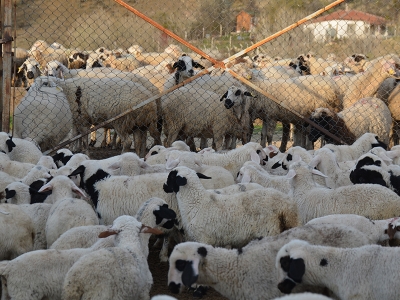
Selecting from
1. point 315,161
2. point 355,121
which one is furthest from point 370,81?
point 315,161

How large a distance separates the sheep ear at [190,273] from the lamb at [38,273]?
2.54 ft

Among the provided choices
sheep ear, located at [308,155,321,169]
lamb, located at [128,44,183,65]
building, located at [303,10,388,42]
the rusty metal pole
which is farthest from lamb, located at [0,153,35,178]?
lamb, located at [128,44,183,65]

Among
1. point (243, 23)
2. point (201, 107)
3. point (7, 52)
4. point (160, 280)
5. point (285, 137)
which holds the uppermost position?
point (243, 23)

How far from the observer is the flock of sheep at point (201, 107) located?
1052cm

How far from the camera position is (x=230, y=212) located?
593 cm

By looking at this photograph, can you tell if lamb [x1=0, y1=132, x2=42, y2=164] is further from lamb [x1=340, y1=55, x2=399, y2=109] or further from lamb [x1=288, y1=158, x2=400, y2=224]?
lamb [x1=340, y1=55, x2=399, y2=109]

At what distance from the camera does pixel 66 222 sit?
5.75 metres

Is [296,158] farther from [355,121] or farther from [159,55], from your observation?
[159,55]

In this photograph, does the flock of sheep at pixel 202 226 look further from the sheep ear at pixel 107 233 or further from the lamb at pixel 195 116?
the lamb at pixel 195 116

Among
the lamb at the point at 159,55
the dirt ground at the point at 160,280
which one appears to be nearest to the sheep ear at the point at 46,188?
the dirt ground at the point at 160,280

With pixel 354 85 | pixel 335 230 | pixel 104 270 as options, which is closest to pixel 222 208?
pixel 335 230

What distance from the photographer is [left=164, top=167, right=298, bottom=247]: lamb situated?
19.3ft

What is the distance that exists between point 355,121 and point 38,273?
728cm

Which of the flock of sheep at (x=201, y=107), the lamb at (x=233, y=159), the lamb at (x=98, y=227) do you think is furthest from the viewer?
the flock of sheep at (x=201, y=107)
